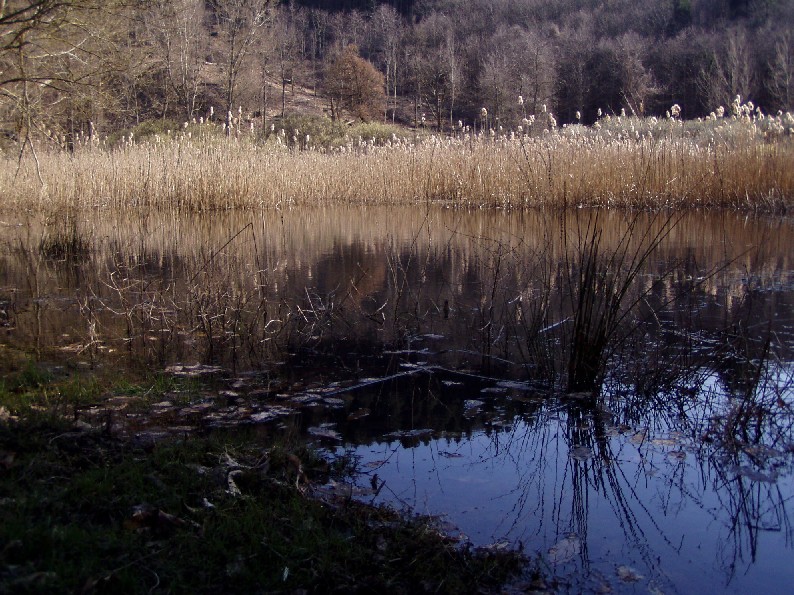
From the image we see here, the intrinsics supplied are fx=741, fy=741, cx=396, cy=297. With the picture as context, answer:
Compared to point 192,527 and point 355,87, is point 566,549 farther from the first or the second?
point 355,87

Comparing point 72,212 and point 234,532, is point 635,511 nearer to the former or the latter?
point 234,532

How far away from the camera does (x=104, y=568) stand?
2.11 m

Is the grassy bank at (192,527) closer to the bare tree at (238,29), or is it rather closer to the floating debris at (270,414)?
the floating debris at (270,414)

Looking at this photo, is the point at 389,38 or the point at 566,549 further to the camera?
the point at 389,38

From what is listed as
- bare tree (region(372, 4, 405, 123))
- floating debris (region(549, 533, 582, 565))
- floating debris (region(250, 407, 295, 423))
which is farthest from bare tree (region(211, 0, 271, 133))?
floating debris (region(549, 533, 582, 565))

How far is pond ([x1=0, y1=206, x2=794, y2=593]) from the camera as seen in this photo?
2.83 meters

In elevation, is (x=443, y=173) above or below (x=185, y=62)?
below

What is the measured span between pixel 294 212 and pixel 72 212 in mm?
4245

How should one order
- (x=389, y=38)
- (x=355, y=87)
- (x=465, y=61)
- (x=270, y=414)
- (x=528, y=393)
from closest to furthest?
(x=270, y=414) < (x=528, y=393) < (x=355, y=87) < (x=465, y=61) < (x=389, y=38)

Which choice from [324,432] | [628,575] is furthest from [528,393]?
[628,575]

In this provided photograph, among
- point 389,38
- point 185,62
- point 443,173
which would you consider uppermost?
point 389,38

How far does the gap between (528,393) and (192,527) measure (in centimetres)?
232

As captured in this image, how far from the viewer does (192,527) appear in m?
2.44

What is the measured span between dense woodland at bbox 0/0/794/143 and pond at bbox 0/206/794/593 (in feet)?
17.7
